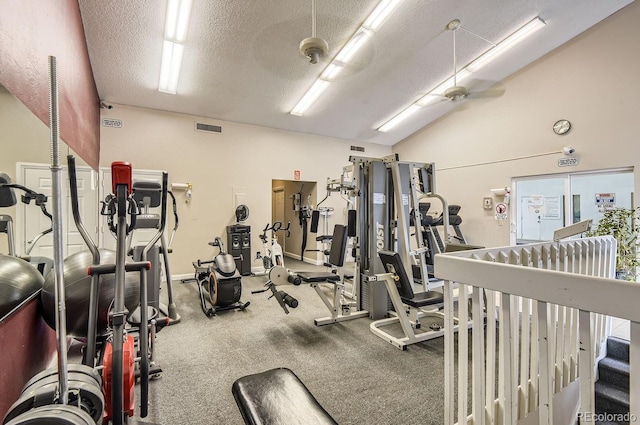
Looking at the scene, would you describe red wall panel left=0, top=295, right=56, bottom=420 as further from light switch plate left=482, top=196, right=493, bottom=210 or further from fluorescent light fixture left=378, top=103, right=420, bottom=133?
light switch plate left=482, top=196, right=493, bottom=210

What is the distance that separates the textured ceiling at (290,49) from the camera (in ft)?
11.7

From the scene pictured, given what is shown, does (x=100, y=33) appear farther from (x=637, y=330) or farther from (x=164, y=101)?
(x=637, y=330)

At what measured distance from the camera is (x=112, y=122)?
5.10 m

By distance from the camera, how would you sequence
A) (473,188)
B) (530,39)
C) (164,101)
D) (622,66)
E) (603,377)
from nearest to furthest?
(603,377)
(622,66)
(530,39)
(164,101)
(473,188)

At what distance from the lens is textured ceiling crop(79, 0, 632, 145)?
3.58 metres

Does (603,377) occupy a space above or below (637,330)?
below

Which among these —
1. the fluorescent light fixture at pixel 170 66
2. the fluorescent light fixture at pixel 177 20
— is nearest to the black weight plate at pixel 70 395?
the fluorescent light fixture at pixel 177 20

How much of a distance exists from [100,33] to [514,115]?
22.4 ft

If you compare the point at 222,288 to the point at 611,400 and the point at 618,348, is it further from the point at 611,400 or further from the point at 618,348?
the point at 618,348

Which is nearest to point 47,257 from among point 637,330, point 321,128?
point 637,330

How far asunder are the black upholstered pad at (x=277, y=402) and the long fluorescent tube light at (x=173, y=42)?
3.99 meters

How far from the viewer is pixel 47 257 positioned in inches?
86.4

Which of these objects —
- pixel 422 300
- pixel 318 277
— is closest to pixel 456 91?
pixel 422 300

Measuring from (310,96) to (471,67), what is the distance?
297cm
